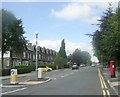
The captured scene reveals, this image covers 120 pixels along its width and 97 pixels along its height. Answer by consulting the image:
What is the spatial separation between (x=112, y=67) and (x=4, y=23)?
122 ft

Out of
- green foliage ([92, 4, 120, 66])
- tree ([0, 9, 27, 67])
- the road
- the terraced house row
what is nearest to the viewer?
the road

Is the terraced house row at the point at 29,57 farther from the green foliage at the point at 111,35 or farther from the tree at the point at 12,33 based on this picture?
the green foliage at the point at 111,35

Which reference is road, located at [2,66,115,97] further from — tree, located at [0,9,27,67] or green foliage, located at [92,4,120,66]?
tree, located at [0,9,27,67]

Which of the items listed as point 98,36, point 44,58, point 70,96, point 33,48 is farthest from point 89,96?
point 44,58

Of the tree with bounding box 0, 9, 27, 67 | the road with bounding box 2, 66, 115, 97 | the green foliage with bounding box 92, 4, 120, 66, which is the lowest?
the road with bounding box 2, 66, 115, 97

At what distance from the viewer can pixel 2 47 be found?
7375 centimetres

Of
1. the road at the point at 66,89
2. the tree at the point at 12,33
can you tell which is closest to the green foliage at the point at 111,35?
the road at the point at 66,89

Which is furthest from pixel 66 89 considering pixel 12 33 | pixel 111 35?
pixel 12 33

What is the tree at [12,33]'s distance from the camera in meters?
72.8

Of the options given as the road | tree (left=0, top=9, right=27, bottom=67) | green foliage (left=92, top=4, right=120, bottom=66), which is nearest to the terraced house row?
tree (left=0, top=9, right=27, bottom=67)

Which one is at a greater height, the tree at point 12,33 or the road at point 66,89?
the tree at point 12,33

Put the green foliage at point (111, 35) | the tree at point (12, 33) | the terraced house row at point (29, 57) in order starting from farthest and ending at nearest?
the terraced house row at point (29, 57) < the tree at point (12, 33) < the green foliage at point (111, 35)

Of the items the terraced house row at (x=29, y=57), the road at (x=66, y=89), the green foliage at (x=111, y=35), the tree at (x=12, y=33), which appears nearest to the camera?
the road at (x=66, y=89)

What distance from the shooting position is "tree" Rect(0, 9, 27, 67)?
72.8 m
